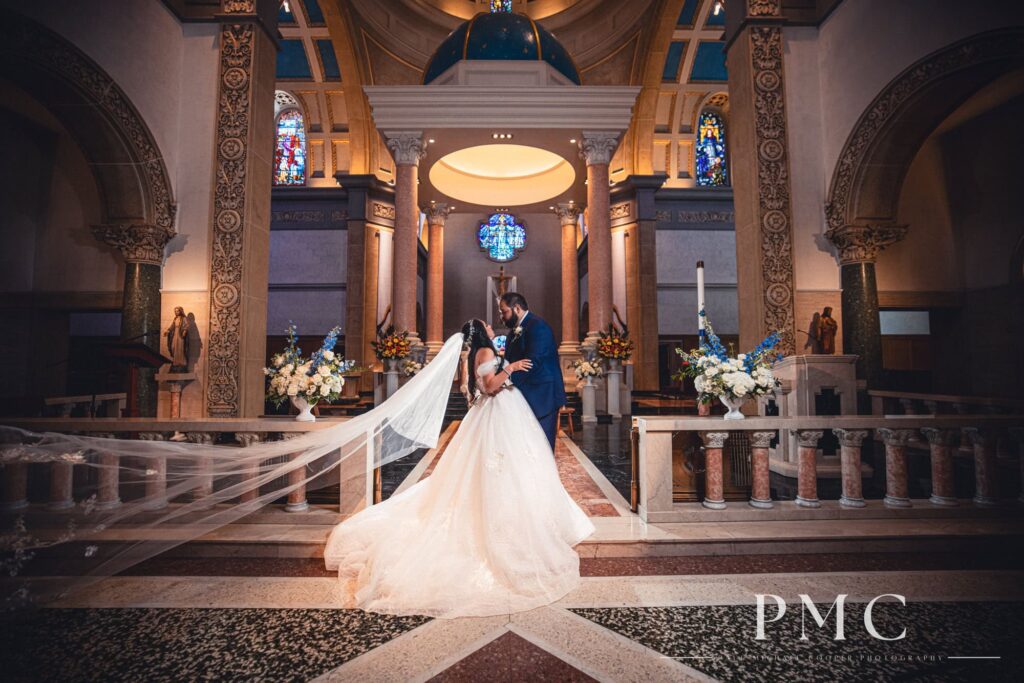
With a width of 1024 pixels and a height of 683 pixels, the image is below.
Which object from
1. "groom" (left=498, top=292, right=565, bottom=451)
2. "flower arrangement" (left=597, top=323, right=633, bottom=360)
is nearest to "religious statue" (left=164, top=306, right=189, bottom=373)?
"groom" (left=498, top=292, right=565, bottom=451)

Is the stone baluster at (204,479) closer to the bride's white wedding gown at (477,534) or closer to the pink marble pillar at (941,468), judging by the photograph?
the bride's white wedding gown at (477,534)

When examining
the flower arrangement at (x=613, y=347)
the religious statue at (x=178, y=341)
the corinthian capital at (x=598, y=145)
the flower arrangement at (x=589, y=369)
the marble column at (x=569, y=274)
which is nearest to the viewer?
the religious statue at (x=178, y=341)

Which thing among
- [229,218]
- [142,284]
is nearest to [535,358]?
[229,218]

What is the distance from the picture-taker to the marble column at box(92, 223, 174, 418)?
293 inches

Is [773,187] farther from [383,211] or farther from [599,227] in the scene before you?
[383,211]

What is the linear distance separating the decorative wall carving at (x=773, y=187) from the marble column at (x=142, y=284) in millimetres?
9664

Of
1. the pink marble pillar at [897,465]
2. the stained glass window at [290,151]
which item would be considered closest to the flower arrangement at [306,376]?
the pink marble pillar at [897,465]

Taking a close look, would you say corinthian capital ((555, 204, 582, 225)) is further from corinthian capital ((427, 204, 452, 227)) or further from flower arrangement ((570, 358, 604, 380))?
flower arrangement ((570, 358, 604, 380))

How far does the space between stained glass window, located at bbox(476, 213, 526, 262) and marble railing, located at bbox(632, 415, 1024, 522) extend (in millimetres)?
19055

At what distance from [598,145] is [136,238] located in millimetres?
9440

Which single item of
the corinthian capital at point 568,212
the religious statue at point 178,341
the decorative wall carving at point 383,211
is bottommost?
the religious statue at point 178,341

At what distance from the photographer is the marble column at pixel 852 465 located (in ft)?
12.3

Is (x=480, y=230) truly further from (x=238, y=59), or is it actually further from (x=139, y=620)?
(x=139, y=620)

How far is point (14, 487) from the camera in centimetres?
333
